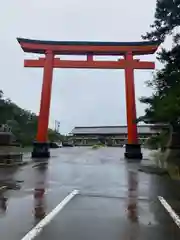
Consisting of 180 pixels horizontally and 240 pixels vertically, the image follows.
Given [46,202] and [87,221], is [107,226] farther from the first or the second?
[46,202]

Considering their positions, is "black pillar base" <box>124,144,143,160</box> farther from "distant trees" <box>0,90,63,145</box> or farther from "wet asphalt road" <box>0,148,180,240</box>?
"distant trees" <box>0,90,63,145</box>

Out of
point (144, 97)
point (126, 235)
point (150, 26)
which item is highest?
point (150, 26)

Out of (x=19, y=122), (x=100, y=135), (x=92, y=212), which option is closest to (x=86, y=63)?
(x=92, y=212)

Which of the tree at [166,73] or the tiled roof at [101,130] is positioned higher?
the tiled roof at [101,130]

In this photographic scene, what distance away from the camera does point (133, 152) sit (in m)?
36.0

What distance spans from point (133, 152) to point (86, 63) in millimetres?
8824

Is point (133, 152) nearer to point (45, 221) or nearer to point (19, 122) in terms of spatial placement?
point (45, 221)

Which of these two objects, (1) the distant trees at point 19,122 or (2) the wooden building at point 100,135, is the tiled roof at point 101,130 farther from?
(1) the distant trees at point 19,122

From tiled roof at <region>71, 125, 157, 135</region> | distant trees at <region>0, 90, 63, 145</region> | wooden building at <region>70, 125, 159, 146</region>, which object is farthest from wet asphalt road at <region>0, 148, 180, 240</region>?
tiled roof at <region>71, 125, 157, 135</region>

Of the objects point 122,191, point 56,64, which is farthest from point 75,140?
point 122,191

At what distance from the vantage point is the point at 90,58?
3631 cm

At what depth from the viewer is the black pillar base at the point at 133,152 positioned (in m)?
35.7

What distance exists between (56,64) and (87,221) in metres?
29.5

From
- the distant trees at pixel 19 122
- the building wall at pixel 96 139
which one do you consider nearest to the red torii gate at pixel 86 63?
the distant trees at pixel 19 122
